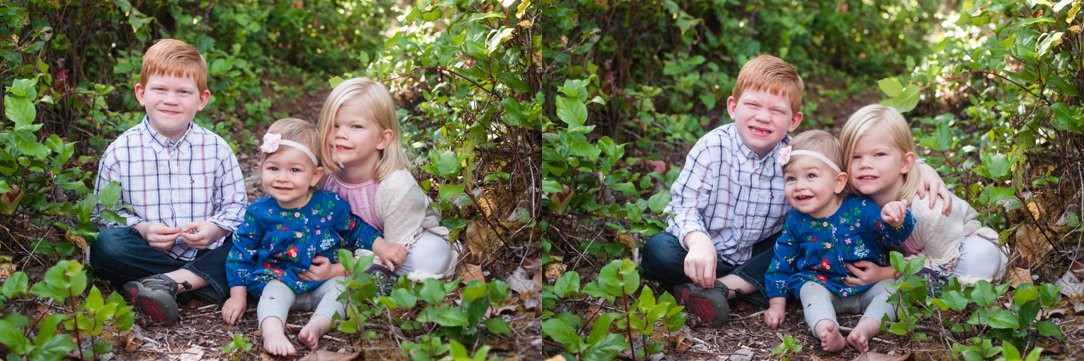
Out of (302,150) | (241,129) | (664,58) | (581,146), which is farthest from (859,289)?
(241,129)

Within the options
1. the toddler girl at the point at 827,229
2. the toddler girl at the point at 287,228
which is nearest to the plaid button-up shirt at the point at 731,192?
the toddler girl at the point at 827,229

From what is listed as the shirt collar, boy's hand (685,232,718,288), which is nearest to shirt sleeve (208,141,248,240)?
the shirt collar

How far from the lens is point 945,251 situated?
3332mm

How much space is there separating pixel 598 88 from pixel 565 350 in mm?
1987

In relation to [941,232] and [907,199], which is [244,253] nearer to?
[907,199]

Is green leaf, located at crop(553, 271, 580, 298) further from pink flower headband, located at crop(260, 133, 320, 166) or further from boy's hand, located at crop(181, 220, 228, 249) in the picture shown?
boy's hand, located at crop(181, 220, 228, 249)

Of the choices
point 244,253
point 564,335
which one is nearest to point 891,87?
point 564,335

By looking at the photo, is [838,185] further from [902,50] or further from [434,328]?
[902,50]

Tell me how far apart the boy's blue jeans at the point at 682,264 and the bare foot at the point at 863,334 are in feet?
1.49

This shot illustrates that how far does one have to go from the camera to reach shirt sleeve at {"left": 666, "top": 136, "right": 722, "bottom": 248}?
11.6 ft

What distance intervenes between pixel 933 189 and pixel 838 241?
1.15ft

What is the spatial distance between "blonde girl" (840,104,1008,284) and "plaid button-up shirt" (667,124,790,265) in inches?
12.3

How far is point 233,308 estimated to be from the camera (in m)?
3.27

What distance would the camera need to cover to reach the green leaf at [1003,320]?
2.74 m
